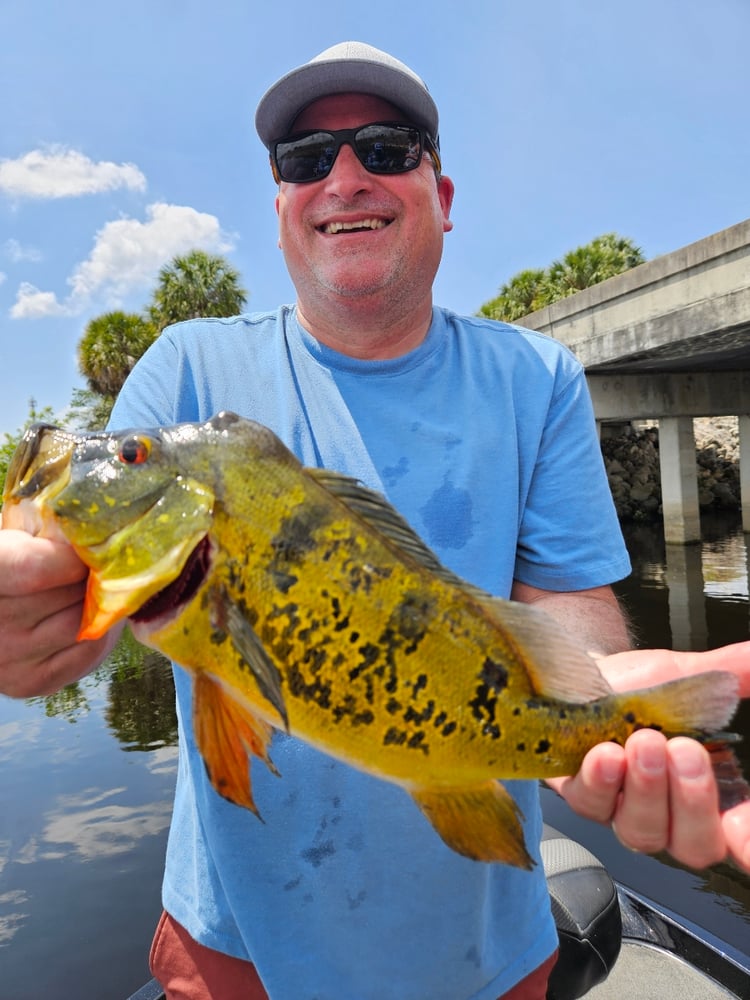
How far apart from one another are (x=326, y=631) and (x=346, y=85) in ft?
7.03

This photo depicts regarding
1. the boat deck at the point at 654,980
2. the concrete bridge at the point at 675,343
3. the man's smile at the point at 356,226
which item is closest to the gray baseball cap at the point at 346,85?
the man's smile at the point at 356,226

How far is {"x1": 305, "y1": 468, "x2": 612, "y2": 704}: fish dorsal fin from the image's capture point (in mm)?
1630

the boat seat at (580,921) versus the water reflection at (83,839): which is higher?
the boat seat at (580,921)

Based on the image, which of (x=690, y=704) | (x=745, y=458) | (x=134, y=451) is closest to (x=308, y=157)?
(x=134, y=451)

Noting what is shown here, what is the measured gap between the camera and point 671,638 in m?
13.5

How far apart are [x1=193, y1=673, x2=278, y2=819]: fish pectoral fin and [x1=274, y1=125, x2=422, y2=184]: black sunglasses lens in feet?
6.50

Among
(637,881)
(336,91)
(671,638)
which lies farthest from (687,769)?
(671,638)

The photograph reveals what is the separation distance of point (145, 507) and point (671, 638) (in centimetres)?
1367

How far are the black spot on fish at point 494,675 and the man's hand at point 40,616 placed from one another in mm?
944

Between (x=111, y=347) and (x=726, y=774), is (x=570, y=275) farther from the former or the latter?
(x=726, y=774)

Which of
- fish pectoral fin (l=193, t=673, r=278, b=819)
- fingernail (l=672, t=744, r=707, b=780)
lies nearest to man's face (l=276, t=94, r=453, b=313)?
fish pectoral fin (l=193, t=673, r=278, b=819)

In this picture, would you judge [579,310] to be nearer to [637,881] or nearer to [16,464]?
[637,881]

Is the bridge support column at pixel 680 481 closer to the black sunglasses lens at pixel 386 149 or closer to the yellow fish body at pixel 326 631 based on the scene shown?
the black sunglasses lens at pixel 386 149

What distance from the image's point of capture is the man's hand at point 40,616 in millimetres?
1533
